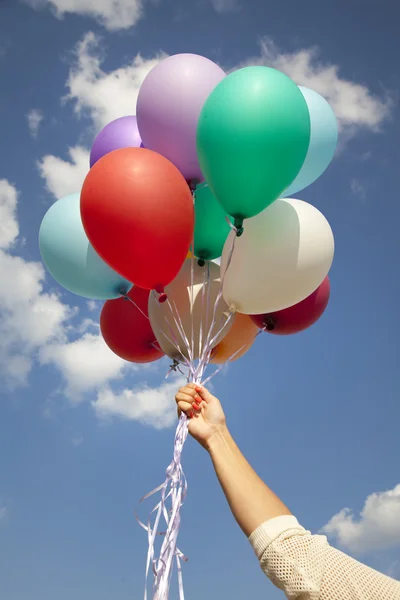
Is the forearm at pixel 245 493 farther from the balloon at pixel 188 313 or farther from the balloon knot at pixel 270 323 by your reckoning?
the balloon knot at pixel 270 323

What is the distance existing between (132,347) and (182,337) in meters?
0.79

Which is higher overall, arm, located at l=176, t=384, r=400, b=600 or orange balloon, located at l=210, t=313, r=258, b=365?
orange balloon, located at l=210, t=313, r=258, b=365

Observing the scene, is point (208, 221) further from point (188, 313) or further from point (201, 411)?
point (201, 411)

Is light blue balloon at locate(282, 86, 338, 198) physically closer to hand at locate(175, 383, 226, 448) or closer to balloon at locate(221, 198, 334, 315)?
balloon at locate(221, 198, 334, 315)

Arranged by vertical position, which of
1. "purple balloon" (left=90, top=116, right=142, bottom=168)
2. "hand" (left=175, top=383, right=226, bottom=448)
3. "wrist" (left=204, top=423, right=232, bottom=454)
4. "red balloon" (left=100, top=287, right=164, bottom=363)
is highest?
"purple balloon" (left=90, top=116, right=142, bottom=168)

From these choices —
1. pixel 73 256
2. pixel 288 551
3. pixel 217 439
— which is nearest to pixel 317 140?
pixel 73 256

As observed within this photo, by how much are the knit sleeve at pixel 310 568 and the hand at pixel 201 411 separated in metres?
0.46

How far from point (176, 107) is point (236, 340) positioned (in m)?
1.66

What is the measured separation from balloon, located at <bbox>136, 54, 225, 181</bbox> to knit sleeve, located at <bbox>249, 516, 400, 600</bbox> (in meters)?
2.64

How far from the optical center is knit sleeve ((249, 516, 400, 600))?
1295mm

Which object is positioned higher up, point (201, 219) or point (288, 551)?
point (201, 219)

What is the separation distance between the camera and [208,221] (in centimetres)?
379

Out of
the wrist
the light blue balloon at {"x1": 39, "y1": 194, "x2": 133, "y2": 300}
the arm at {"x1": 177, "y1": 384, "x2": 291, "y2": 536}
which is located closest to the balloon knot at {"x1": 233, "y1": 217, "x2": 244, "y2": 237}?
the light blue balloon at {"x1": 39, "y1": 194, "x2": 133, "y2": 300}

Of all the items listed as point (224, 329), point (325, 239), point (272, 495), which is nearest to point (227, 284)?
point (224, 329)
